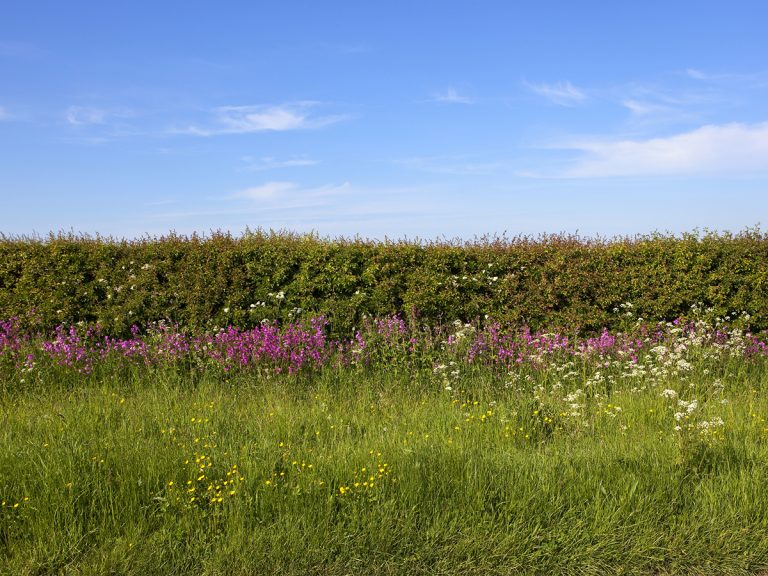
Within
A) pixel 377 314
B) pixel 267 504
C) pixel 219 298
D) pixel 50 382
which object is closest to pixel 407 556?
pixel 267 504

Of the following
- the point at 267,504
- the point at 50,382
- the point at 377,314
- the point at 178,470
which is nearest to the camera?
the point at 267,504

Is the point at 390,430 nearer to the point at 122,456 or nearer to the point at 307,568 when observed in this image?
the point at 307,568

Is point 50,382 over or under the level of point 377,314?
under

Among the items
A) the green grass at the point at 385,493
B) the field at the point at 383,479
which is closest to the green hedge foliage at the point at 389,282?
the field at the point at 383,479

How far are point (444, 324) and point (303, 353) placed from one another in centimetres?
215

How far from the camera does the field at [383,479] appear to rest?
12.1 ft

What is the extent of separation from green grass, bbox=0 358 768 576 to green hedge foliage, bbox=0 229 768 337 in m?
3.05

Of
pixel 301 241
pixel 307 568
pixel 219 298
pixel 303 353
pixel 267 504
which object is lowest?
pixel 307 568

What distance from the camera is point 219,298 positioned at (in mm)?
8633

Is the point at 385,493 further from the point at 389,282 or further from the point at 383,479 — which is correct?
the point at 389,282

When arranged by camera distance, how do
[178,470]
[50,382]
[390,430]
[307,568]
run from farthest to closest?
[50,382] < [390,430] < [178,470] < [307,568]

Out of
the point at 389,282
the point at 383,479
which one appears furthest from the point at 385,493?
the point at 389,282

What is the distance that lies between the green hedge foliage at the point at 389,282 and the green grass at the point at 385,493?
120 inches

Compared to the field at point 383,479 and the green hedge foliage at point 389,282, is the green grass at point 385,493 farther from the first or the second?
the green hedge foliage at point 389,282
